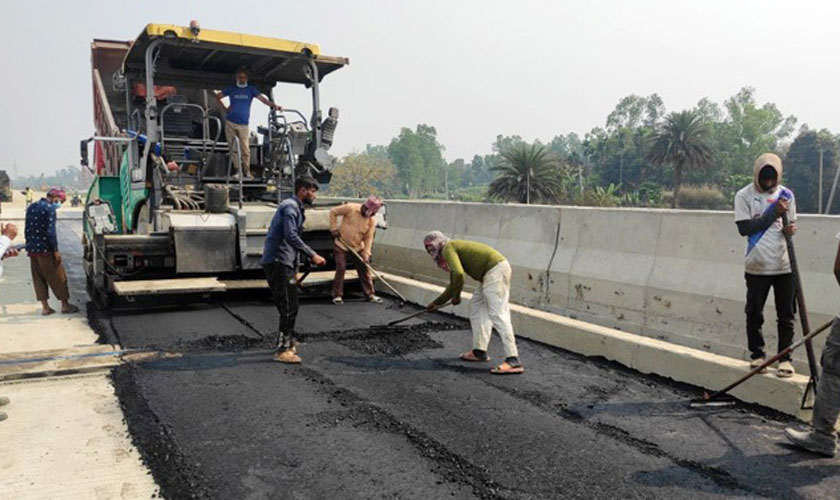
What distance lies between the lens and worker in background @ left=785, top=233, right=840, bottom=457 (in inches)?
143

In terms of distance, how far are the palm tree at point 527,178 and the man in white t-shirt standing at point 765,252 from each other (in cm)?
4038

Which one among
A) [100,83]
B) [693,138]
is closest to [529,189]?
[693,138]

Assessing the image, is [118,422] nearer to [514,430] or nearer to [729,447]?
[514,430]

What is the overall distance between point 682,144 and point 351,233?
57.1 meters

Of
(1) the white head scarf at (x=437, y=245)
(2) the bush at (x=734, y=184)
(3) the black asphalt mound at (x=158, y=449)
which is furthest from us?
(2) the bush at (x=734, y=184)

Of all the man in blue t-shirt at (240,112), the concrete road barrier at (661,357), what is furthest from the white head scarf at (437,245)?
the man in blue t-shirt at (240,112)

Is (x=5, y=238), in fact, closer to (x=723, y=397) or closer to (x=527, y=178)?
(x=723, y=397)

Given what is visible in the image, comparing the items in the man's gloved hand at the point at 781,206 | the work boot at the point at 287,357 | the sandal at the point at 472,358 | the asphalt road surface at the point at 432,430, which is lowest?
the asphalt road surface at the point at 432,430

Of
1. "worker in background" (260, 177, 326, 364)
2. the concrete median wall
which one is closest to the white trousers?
the concrete median wall

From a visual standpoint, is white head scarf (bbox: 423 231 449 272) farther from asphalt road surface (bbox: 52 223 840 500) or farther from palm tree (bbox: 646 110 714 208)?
palm tree (bbox: 646 110 714 208)

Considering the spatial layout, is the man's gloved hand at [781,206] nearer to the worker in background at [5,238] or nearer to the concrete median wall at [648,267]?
the concrete median wall at [648,267]

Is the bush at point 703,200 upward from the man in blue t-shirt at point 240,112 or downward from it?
downward

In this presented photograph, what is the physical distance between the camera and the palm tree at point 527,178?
45.0 meters

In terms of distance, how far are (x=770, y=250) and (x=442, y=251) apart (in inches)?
97.3
